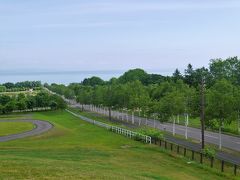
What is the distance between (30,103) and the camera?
462ft

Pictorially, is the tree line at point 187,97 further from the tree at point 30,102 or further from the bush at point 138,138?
the tree at point 30,102

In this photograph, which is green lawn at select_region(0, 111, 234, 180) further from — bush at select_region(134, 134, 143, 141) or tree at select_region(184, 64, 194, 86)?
tree at select_region(184, 64, 194, 86)

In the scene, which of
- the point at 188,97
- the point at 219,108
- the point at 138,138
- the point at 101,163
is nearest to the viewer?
the point at 101,163

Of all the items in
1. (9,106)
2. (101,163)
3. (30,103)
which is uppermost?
(30,103)

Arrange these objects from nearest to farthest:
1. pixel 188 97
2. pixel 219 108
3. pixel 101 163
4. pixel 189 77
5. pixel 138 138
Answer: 1. pixel 101 163
2. pixel 219 108
3. pixel 138 138
4. pixel 188 97
5. pixel 189 77

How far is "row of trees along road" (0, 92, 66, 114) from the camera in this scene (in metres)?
134

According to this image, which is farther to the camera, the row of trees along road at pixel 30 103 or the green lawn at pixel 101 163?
the row of trees along road at pixel 30 103

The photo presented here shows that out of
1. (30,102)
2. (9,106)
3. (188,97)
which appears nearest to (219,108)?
(188,97)

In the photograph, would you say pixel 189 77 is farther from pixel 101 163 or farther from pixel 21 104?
pixel 101 163

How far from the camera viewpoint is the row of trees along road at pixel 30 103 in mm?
134250

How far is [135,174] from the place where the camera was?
26.9m

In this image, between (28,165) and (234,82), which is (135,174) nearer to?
(28,165)

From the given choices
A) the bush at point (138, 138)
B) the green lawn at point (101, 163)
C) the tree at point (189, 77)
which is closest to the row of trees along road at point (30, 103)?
the tree at point (189, 77)

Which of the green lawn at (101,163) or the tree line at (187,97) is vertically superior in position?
the tree line at (187,97)
